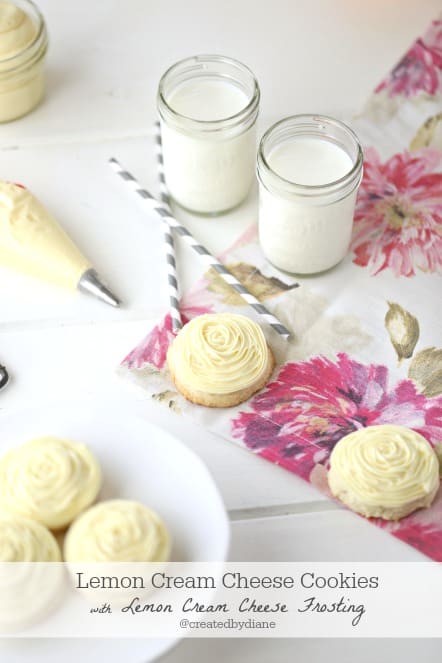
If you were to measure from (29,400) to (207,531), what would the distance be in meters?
0.33

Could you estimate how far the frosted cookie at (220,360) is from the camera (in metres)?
1.13

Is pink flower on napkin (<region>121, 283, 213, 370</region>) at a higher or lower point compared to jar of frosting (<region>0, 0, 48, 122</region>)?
lower

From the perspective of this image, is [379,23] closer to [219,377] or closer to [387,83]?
[387,83]

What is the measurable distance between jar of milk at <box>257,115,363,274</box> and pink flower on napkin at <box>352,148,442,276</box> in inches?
2.5

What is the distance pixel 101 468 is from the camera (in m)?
0.99

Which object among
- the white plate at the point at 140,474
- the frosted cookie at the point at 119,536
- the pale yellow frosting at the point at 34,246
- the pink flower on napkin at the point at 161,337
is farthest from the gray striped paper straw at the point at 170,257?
the frosted cookie at the point at 119,536

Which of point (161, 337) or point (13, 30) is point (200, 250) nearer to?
point (161, 337)

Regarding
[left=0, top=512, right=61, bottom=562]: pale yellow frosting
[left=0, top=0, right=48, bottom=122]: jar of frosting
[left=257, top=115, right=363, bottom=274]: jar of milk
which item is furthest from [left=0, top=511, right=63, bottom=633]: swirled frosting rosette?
[left=0, top=0, right=48, bottom=122]: jar of frosting

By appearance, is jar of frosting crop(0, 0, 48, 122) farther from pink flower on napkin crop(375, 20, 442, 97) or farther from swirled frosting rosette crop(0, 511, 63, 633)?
swirled frosting rosette crop(0, 511, 63, 633)

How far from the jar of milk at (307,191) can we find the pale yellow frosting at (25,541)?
510 mm

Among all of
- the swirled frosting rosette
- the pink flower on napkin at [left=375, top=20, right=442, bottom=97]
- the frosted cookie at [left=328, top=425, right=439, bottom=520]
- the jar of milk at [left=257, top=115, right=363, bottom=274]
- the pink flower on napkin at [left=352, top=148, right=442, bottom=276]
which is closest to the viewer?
the swirled frosting rosette

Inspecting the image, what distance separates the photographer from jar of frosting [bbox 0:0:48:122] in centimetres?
137

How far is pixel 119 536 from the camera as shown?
2.97 feet

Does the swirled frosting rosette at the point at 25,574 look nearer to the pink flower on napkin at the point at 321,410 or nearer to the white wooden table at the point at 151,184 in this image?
the white wooden table at the point at 151,184
